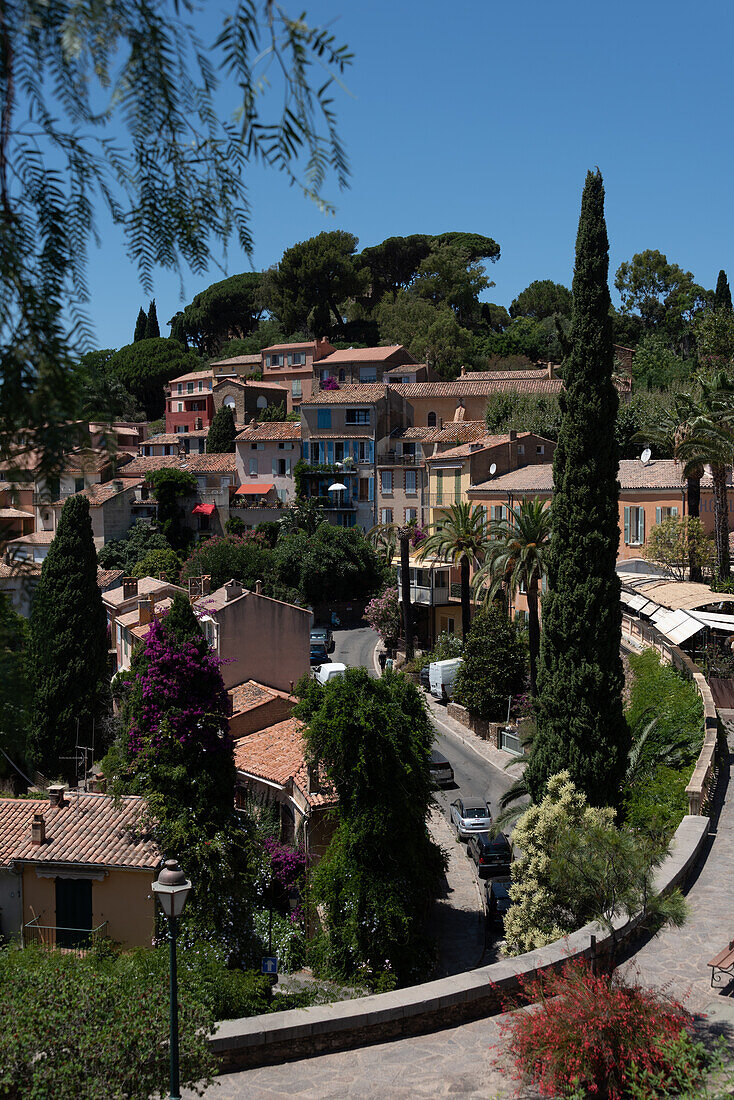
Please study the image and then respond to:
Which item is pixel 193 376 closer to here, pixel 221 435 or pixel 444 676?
pixel 221 435

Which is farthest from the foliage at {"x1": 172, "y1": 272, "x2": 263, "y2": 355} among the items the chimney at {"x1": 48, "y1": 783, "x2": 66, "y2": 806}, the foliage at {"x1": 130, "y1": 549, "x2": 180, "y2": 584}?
the chimney at {"x1": 48, "y1": 783, "x2": 66, "y2": 806}

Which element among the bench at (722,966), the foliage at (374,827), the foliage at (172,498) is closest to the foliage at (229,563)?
the foliage at (172,498)

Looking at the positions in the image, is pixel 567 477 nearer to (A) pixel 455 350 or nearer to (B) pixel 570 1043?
(B) pixel 570 1043

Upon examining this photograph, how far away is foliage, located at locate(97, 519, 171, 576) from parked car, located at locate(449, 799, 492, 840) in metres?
37.8

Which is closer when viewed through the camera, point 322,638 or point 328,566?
point 322,638

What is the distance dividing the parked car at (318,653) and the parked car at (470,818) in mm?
18319

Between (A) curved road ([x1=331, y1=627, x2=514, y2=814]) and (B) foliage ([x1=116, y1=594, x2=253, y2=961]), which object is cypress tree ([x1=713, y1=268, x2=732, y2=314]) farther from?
(B) foliage ([x1=116, y1=594, x2=253, y2=961])

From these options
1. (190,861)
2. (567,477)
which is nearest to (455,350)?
(567,477)

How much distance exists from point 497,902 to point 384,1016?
1112cm

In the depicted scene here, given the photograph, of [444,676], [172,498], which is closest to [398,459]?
[172,498]

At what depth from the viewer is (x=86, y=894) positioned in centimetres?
1730

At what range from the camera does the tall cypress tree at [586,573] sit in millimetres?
18703

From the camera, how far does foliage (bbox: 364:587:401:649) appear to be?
47.5 meters

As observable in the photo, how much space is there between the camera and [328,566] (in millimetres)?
53875
